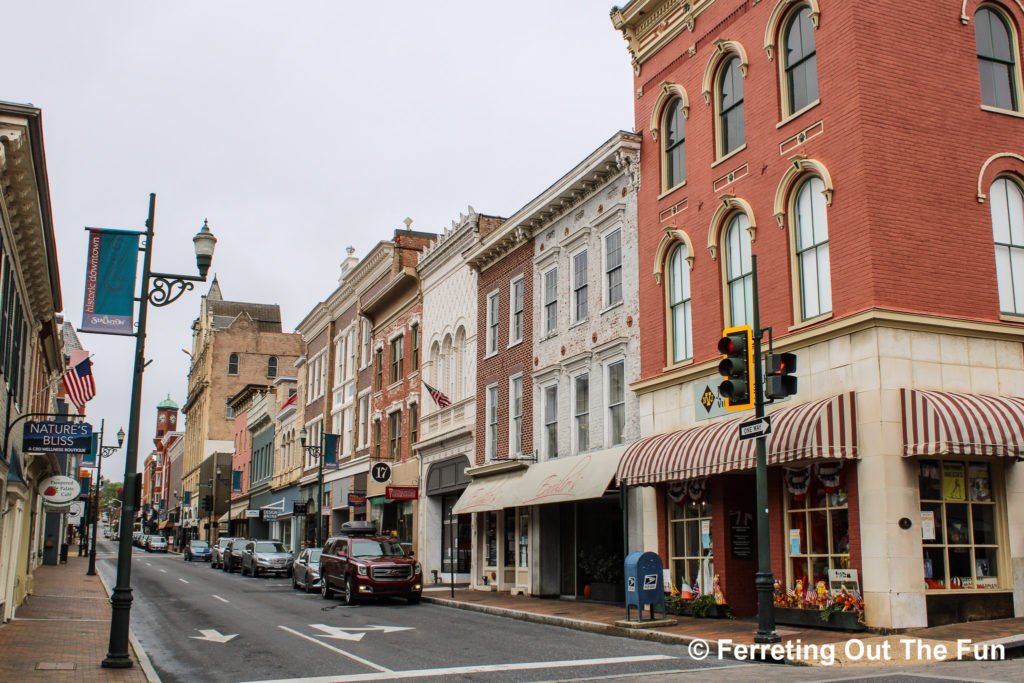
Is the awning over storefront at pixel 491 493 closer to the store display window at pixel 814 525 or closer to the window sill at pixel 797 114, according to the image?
the store display window at pixel 814 525

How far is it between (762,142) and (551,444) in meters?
10.8

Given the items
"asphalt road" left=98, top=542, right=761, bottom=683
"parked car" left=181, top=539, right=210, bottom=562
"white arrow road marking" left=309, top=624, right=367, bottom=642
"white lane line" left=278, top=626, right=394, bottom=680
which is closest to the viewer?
"white lane line" left=278, top=626, right=394, bottom=680

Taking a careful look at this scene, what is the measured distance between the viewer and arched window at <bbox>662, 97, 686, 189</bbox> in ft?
72.1

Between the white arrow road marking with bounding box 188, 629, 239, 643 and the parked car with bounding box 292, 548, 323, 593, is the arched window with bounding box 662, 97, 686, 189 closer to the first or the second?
the white arrow road marking with bounding box 188, 629, 239, 643

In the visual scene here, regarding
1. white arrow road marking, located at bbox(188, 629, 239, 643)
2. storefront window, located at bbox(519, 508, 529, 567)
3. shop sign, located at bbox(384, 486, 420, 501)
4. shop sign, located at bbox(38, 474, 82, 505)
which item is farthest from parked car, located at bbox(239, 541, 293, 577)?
white arrow road marking, located at bbox(188, 629, 239, 643)

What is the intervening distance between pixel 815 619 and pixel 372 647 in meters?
7.21

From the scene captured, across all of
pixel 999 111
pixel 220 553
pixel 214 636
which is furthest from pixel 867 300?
pixel 220 553

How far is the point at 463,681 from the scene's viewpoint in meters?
11.7

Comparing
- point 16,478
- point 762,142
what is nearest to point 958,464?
point 762,142

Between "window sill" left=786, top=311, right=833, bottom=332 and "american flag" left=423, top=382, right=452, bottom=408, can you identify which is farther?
"american flag" left=423, top=382, right=452, bottom=408

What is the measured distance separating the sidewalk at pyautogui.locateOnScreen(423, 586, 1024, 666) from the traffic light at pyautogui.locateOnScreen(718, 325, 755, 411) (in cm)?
356

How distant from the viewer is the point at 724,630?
16.0 metres

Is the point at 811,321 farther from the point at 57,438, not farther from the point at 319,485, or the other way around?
the point at 319,485

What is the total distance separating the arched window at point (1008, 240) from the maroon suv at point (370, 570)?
1526 centimetres
